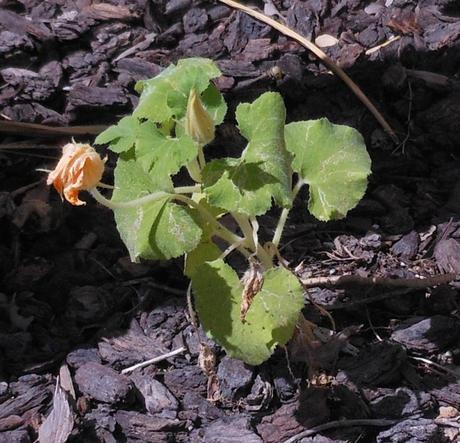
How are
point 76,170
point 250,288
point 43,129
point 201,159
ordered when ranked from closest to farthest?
1. point 76,170
2. point 250,288
3. point 201,159
4. point 43,129

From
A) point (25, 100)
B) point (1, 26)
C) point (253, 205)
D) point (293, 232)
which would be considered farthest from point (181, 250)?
point (1, 26)

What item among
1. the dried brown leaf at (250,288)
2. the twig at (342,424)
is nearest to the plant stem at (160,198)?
the dried brown leaf at (250,288)

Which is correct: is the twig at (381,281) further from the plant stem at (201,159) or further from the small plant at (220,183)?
the plant stem at (201,159)

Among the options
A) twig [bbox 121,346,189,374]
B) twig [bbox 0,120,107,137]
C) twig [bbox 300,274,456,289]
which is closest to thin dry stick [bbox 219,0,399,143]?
twig [bbox 300,274,456,289]

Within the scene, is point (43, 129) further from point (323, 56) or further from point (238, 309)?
point (238, 309)

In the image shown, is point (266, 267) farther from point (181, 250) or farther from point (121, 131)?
point (121, 131)

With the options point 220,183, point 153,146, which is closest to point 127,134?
point 153,146
